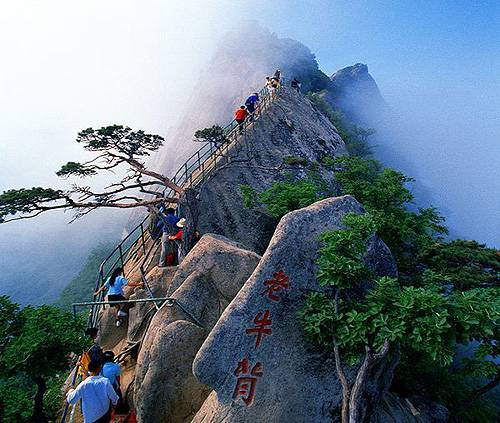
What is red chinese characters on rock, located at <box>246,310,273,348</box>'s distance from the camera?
4914 mm

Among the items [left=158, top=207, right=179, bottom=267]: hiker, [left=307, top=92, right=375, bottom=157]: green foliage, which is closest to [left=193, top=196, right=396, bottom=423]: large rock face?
[left=158, top=207, right=179, bottom=267]: hiker

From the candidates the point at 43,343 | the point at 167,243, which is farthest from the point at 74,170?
the point at 43,343

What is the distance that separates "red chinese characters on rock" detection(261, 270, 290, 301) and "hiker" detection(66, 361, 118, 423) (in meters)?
2.48

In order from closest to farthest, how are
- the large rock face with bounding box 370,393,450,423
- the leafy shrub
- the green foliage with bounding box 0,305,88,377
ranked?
the green foliage with bounding box 0,305,88,377 < the large rock face with bounding box 370,393,450,423 < the leafy shrub

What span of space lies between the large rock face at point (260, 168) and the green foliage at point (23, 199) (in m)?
4.19

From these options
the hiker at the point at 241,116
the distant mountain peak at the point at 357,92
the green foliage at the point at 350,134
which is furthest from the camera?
the distant mountain peak at the point at 357,92

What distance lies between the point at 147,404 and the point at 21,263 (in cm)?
8159

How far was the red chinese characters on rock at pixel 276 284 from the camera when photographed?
16.9 ft

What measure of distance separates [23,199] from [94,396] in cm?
677

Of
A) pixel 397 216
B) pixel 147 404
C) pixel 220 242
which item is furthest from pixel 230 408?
pixel 397 216

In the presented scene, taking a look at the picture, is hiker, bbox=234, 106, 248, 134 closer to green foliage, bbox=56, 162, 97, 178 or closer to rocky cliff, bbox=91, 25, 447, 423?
rocky cliff, bbox=91, 25, 447, 423

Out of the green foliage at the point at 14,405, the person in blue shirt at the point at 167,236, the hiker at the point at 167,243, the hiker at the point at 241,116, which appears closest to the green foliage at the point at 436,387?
the hiker at the point at 167,243

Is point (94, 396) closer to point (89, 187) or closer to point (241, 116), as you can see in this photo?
point (89, 187)

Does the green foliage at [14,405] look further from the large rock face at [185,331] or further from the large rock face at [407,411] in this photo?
the large rock face at [407,411]
